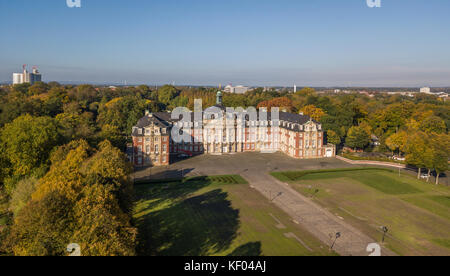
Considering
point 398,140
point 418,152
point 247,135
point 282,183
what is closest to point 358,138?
point 398,140

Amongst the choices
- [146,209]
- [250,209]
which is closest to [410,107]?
[250,209]

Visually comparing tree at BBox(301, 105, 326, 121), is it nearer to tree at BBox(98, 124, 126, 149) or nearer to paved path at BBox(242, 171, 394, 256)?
paved path at BBox(242, 171, 394, 256)

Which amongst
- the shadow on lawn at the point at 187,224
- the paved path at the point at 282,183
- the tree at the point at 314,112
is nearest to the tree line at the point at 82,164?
the tree at the point at 314,112

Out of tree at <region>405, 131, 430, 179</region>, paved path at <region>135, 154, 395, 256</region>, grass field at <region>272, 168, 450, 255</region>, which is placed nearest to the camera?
paved path at <region>135, 154, 395, 256</region>

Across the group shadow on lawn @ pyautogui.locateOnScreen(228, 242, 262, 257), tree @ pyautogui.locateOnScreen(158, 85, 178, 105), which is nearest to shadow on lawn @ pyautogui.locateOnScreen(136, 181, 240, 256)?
shadow on lawn @ pyautogui.locateOnScreen(228, 242, 262, 257)

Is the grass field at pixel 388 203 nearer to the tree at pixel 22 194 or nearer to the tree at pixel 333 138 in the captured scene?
the tree at pixel 333 138

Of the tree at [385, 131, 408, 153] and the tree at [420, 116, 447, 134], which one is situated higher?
the tree at [420, 116, 447, 134]
